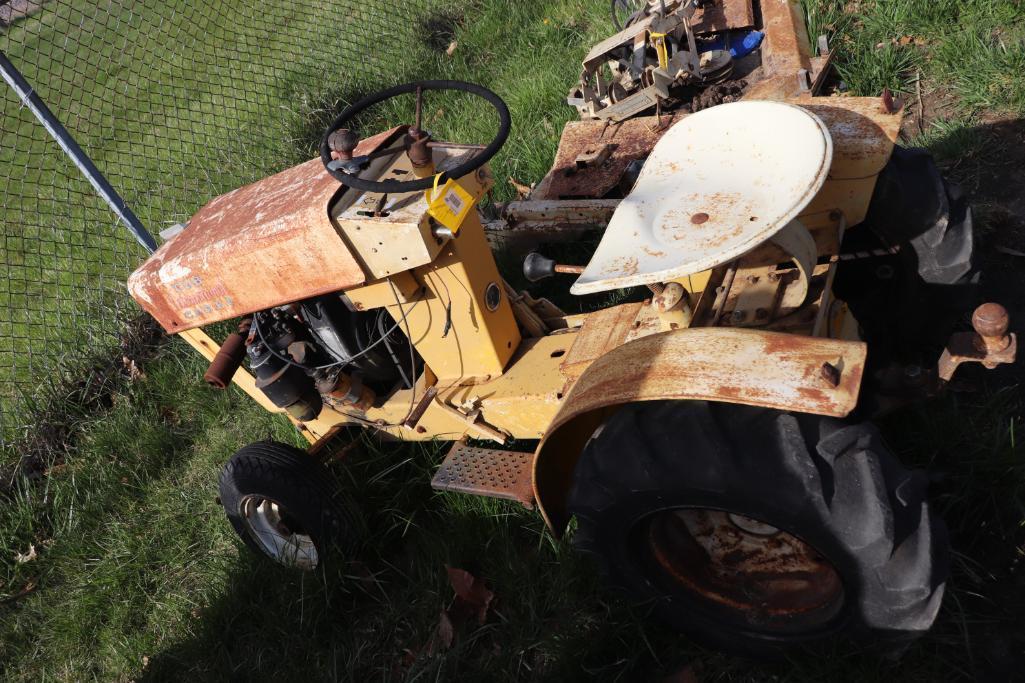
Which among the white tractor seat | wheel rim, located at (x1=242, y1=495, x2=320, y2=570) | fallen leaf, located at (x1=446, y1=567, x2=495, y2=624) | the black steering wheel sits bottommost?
fallen leaf, located at (x1=446, y1=567, x2=495, y2=624)

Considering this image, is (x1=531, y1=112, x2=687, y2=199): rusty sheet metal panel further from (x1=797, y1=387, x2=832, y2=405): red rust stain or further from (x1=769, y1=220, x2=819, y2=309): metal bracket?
(x1=797, y1=387, x2=832, y2=405): red rust stain

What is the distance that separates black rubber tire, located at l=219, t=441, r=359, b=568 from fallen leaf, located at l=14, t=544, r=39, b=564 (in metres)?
1.58

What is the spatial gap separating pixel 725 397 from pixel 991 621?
1171 mm

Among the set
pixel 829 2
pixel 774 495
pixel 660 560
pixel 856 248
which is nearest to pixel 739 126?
pixel 856 248

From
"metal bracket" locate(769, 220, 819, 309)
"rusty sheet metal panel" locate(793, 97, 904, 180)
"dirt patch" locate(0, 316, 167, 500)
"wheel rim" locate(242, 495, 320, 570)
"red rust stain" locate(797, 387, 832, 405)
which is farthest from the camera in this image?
"dirt patch" locate(0, 316, 167, 500)

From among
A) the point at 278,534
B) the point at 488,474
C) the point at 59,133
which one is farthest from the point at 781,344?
the point at 59,133

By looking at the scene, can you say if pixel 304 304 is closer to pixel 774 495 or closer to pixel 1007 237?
pixel 774 495

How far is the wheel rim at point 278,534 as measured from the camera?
3152mm

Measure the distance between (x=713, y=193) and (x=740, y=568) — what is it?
113 centimetres

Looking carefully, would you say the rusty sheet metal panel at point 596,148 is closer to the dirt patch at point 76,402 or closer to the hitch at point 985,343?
the hitch at point 985,343

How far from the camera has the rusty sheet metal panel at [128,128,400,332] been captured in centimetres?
255

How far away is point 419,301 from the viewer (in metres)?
2.77

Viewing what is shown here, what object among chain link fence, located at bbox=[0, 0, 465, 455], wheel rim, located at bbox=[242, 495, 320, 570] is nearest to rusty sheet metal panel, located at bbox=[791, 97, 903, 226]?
wheel rim, located at bbox=[242, 495, 320, 570]

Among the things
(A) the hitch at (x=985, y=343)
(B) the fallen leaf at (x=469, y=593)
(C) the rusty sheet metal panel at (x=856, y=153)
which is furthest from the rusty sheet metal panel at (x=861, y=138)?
(B) the fallen leaf at (x=469, y=593)
